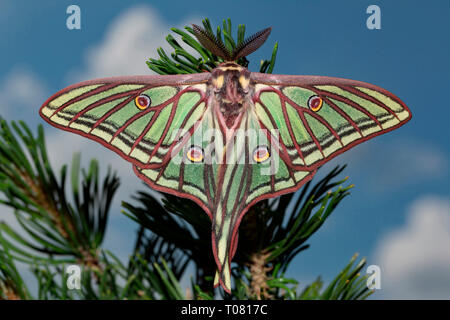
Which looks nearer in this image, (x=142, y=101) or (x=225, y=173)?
(x=225, y=173)

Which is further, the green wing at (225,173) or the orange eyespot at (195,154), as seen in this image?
the orange eyespot at (195,154)

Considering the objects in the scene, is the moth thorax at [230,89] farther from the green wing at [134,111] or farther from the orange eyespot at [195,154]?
the orange eyespot at [195,154]

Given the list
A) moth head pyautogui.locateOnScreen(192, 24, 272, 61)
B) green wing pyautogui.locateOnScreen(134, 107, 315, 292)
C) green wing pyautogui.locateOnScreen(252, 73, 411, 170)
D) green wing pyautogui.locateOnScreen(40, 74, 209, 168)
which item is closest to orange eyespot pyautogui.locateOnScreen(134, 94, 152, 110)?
green wing pyautogui.locateOnScreen(40, 74, 209, 168)

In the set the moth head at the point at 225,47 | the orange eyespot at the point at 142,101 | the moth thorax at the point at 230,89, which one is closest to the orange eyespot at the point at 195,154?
the moth thorax at the point at 230,89

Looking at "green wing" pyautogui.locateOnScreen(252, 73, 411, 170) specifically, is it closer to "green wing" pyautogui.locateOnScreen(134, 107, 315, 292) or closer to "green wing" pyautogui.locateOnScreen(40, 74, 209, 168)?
"green wing" pyautogui.locateOnScreen(134, 107, 315, 292)

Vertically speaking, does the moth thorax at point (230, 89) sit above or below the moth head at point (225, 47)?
below

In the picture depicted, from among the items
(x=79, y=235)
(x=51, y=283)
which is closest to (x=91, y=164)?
(x=79, y=235)

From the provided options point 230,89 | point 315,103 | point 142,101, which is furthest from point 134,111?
point 315,103

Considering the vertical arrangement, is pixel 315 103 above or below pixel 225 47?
below

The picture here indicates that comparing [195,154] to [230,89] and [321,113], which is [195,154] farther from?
[321,113]
